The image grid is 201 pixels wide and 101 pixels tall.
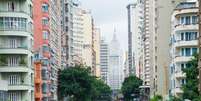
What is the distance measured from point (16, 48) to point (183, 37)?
69.7 feet

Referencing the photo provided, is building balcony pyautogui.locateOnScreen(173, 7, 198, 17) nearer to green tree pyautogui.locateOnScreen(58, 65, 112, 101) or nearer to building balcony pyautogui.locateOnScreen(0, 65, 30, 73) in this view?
building balcony pyautogui.locateOnScreen(0, 65, 30, 73)

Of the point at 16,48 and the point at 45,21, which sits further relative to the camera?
the point at 45,21

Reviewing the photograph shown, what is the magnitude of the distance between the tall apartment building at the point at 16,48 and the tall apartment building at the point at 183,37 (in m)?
18.6

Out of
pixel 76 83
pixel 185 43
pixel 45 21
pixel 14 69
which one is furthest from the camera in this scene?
pixel 76 83

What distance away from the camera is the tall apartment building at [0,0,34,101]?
250ft

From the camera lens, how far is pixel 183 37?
87688 millimetres

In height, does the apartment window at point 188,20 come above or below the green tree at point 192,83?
above

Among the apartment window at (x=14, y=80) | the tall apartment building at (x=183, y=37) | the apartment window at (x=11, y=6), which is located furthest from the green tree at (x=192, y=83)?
the apartment window at (x=11, y=6)

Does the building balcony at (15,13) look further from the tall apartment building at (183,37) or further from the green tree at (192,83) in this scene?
the tall apartment building at (183,37)

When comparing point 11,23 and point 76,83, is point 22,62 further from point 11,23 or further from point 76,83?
point 76,83

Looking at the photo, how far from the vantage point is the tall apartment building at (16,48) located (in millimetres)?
76125

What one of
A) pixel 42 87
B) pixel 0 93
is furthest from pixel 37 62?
pixel 0 93

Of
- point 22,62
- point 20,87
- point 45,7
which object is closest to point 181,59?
point 22,62

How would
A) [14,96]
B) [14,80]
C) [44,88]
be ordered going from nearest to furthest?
[14,80]
[14,96]
[44,88]
